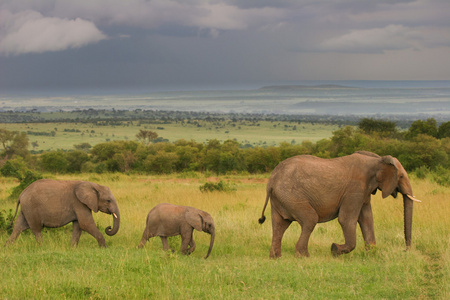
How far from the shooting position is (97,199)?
33.9ft

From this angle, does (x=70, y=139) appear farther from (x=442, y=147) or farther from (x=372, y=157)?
(x=372, y=157)

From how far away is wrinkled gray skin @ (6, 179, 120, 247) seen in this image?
10.1 m

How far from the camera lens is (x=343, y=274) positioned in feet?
25.4

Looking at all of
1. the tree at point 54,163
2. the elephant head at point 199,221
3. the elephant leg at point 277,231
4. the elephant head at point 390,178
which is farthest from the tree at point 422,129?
the elephant head at point 199,221

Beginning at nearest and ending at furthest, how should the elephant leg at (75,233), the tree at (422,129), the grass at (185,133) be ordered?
the elephant leg at (75,233) → the tree at (422,129) → the grass at (185,133)

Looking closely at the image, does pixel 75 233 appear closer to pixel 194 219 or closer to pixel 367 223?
pixel 194 219

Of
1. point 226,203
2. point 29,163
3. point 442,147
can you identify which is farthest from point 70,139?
point 226,203

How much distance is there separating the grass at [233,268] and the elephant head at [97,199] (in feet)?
1.90

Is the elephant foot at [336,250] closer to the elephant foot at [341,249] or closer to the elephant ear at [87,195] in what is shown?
the elephant foot at [341,249]

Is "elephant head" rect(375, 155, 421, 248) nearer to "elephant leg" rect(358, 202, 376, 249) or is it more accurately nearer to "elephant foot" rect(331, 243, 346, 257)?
"elephant leg" rect(358, 202, 376, 249)

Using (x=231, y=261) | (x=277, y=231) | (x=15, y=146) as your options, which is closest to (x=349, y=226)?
(x=277, y=231)

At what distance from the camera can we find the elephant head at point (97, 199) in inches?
398

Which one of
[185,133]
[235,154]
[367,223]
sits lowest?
[185,133]

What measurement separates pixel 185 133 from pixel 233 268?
112 m
